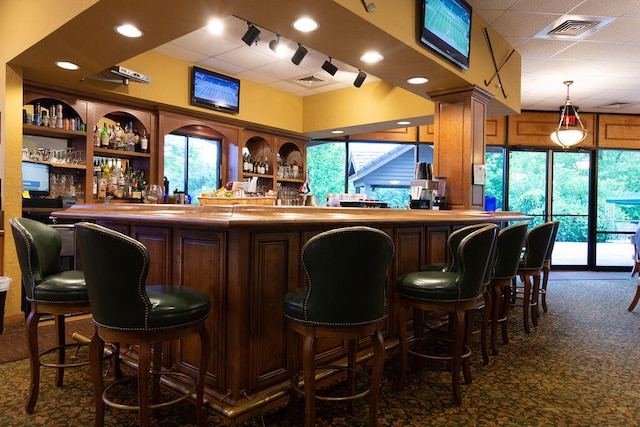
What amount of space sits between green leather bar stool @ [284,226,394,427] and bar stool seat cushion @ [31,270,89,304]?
122 centimetres

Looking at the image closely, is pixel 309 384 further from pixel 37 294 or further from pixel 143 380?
pixel 37 294

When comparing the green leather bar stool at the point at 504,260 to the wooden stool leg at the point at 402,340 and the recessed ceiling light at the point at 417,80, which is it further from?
the recessed ceiling light at the point at 417,80

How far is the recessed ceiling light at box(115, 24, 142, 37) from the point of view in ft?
10.3

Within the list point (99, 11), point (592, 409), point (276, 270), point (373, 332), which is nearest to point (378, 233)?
point (373, 332)

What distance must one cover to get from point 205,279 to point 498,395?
190 cm

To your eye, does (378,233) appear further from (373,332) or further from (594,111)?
(594,111)

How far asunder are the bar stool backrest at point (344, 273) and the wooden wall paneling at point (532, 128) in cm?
736

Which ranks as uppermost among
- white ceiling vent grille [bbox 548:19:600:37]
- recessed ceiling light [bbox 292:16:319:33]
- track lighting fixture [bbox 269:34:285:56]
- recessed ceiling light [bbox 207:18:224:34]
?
white ceiling vent grille [bbox 548:19:600:37]

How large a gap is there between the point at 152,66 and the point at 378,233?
4443mm

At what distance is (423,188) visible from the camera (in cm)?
450

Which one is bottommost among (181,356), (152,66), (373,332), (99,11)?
(181,356)

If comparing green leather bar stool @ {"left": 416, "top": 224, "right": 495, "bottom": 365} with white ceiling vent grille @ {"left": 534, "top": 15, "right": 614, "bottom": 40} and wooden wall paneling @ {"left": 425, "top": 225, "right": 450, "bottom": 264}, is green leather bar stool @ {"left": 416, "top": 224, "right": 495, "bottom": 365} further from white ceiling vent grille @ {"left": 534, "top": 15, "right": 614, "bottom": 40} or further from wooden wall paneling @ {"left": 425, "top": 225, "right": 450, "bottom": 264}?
white ceiling vent grille @ {"left": 534, "top": 15, "right": 614, "bottom": 40}

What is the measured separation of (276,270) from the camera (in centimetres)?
240

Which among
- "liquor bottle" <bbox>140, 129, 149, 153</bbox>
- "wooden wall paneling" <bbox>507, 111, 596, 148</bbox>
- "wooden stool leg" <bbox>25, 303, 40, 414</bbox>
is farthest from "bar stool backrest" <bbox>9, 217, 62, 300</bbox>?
"wooden wall paneling" <bbox>507, 111, 596, 148</bbox>
